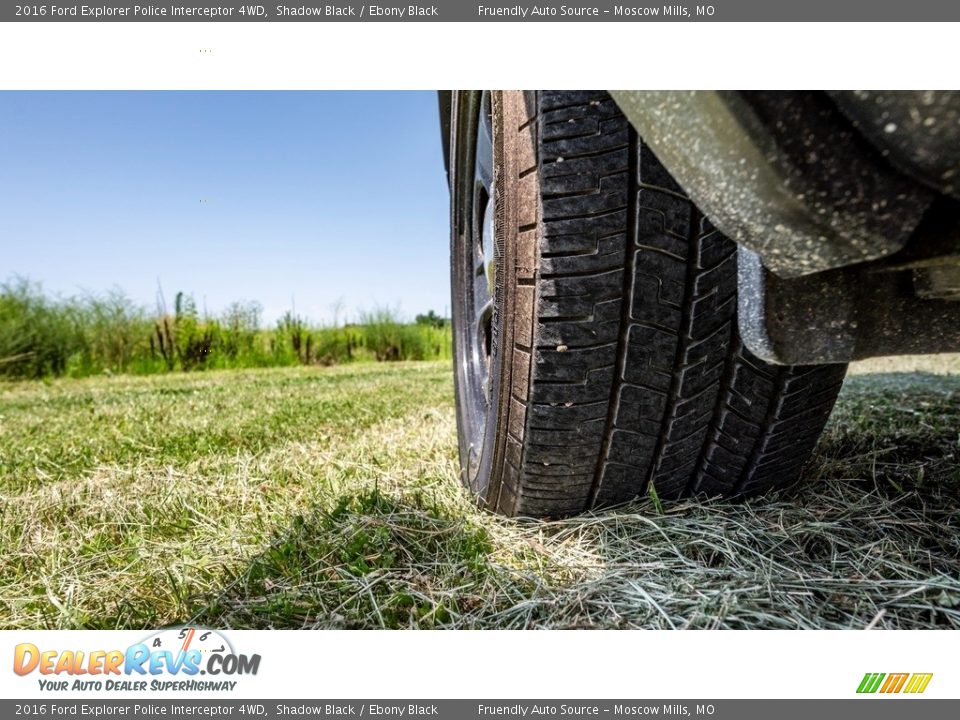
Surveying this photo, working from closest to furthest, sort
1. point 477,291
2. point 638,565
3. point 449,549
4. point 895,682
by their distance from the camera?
point 895,682 → point 638,565 → point 449,549 → point 477,291

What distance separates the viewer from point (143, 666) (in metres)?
0.85

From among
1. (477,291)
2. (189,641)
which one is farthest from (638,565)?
(477,291)

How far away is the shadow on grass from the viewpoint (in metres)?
0.93

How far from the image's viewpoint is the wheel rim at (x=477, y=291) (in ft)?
4.76

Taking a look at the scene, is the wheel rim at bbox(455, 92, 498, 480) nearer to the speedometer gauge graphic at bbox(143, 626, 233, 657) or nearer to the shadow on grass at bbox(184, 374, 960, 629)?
the shadow on grass at bbox(184, 374, 960, 629)

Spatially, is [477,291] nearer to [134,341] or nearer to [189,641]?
[189,641]

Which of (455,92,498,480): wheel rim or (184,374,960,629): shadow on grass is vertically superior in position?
(455,92,498,480): wheel rim

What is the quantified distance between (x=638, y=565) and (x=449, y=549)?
1.17 feet

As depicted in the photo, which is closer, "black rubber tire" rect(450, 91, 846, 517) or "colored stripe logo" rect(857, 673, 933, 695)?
"colored stripe logo" rect(857, 673, 933, 695)

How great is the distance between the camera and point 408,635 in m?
0.85

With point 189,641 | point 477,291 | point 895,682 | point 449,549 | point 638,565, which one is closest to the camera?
A: point 895,682

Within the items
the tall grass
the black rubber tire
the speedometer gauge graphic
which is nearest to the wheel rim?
the black rubber tire

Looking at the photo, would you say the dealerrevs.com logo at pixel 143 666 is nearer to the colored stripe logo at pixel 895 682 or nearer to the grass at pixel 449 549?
the grass at pixel 449 549

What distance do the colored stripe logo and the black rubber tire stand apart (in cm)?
44
